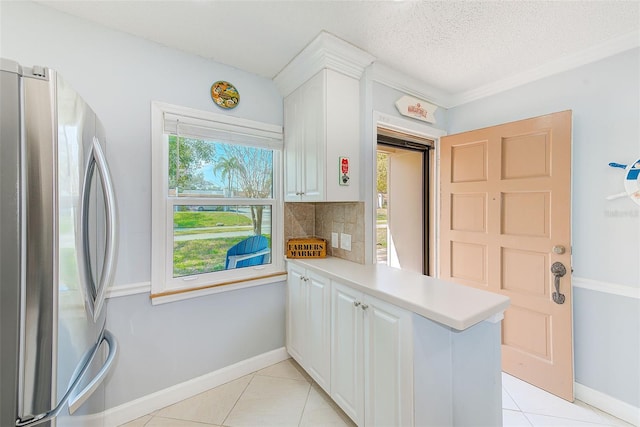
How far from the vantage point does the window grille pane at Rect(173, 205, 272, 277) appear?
1904 mm

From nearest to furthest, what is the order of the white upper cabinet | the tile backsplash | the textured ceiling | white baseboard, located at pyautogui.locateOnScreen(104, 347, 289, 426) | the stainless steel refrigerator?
the stainless steel refrigerator → the textured ceiling → white baseboard, located at pyautogui.locateOnScreen(104, 347, 289, 426) → the white upper cabinet → the tile backsplash

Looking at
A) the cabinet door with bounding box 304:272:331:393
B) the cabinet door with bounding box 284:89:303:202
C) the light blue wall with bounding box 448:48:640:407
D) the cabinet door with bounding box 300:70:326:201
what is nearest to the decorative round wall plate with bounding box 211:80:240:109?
the cabinet door with bounding box 284:89:303:202

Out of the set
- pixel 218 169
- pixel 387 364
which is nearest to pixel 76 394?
pixel 387 364

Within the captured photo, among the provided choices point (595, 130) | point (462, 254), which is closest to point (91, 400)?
point (462, 254)

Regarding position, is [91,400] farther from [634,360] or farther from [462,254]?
[634,360]

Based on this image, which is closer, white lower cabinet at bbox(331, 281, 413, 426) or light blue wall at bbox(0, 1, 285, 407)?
white lower cabinet at bbox(331, 281, 413, 426)

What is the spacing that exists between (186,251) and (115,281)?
0.44 m

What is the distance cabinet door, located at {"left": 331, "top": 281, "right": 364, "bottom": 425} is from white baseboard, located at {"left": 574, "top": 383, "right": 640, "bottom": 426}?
66.0 inches

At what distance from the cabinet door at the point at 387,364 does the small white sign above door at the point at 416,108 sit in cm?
170

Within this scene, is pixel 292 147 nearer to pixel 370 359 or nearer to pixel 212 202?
pixel 212 202

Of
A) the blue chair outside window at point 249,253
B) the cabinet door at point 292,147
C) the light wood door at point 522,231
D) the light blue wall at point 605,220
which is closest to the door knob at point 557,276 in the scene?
the light wood door at point 522,231

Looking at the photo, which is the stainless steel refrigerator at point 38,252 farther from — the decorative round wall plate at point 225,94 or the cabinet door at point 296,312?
the cabinet door at point 296,312

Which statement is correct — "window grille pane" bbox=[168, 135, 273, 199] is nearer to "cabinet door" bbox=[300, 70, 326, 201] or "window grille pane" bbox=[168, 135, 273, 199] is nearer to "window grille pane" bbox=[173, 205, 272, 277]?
"window grille pane" bbox=[173, 205, 272, 277]

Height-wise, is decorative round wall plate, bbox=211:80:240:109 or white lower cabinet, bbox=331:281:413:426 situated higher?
decorative round wall plate, bbox=211:80:240:109
